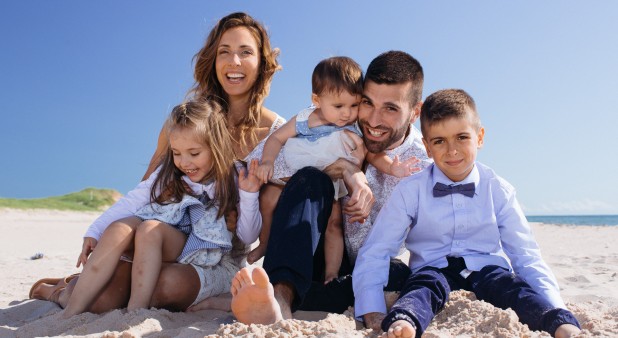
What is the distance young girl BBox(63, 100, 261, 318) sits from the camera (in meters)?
2.90

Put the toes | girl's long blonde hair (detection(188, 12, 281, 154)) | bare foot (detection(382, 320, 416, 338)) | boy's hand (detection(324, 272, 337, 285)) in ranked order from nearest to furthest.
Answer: bare foot (detection(382, 320, 416, 338)) < the toes < boy's hand (detection(324, 272, 337, 285)) < girl's long blonde hair (detection(188, 12, 281, 154))

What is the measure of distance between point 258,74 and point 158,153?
3.18ft

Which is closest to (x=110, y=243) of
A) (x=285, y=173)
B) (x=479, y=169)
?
(x=285, y=173)

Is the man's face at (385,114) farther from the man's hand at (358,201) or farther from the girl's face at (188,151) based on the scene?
the girl's face at (188,151)

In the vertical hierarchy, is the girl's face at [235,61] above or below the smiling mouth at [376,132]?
above

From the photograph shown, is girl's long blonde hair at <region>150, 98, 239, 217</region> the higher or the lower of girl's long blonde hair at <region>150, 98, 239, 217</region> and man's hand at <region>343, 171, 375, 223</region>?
the higher

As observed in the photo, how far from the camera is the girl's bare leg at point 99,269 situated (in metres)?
2.76

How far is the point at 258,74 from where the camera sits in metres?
4.02

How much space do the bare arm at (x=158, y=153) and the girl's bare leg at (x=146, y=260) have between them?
0.79m

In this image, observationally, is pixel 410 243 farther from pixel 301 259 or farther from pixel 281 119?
pixel 281 119

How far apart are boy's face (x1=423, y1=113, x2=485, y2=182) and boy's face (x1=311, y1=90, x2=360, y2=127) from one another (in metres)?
0.63

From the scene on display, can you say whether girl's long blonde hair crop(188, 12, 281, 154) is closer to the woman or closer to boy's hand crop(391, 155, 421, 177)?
the woman

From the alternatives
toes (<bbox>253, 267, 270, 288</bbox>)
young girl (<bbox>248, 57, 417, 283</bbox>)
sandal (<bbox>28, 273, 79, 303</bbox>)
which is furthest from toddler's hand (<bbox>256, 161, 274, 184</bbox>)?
sandal (<bbox>28, 273, 79, 303</bbox>)

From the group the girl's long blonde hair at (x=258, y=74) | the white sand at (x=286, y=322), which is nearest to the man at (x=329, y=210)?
the white sand at (x=286, y=322)
